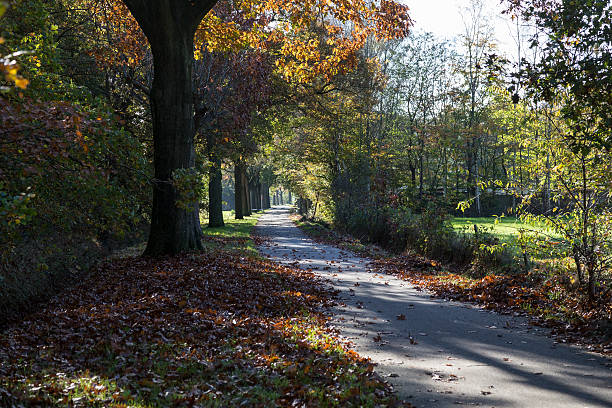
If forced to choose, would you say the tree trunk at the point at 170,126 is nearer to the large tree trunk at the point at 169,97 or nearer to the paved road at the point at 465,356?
the large tree trunk at the point at 169,97

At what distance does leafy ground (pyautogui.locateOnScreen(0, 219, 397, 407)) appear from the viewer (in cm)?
473

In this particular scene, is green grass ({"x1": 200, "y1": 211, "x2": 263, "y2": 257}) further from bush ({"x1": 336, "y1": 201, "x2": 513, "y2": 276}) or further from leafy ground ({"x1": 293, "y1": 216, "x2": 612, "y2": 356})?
leafy ground ({"x1": 293, "y1": 216, "x2": 612, "y2": 356})

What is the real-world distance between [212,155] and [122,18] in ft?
29.7

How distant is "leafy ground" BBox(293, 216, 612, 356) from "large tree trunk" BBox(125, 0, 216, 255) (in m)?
6.53

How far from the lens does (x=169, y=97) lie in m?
11.8

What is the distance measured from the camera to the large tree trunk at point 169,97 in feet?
37.2

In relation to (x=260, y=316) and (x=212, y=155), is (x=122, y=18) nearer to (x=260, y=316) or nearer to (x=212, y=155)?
(x=212, y=155)

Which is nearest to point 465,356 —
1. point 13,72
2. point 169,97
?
point 13,72

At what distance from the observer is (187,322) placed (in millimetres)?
7387

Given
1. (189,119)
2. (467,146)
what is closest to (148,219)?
(189,119)

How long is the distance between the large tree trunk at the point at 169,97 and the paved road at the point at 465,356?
5302 millimetres

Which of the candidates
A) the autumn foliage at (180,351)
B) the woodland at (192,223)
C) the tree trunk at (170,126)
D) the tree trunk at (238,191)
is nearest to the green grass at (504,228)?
the woodland at (192,223)

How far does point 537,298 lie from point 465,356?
3696 millimetres

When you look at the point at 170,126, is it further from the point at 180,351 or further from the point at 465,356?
the point at 465,356
